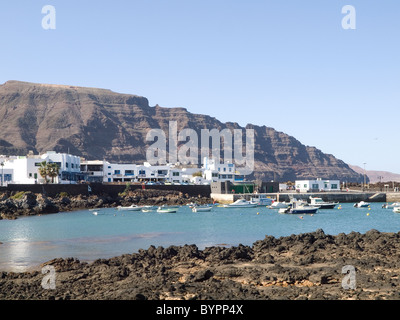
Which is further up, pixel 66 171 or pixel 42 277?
pixel 66 171

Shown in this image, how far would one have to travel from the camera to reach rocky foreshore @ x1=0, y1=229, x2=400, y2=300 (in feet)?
76.2

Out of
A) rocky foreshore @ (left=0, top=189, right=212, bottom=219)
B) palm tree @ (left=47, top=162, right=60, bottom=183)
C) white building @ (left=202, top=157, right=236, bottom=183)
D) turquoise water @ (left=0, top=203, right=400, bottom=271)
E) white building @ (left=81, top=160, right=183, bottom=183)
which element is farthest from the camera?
white building @ (left=202, top=157, right=236, bottom=183)

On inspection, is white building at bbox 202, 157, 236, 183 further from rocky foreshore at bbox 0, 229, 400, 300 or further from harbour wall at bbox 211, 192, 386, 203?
rocky foreshore at bbox 0, 229, 400, 300

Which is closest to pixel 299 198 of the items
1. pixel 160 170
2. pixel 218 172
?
pixel 218 172

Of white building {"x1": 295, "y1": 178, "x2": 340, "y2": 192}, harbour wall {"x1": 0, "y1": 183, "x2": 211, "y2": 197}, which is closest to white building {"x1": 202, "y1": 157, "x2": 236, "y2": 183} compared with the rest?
harbour wall {"x1": 0, "y1": 183, "x2": 211, "y2": 197}

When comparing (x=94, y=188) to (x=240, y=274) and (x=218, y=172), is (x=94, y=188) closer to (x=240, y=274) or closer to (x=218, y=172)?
(x=218, y=172)

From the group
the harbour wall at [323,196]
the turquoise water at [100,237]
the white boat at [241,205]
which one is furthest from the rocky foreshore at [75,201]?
the turquoise water at [100,237]

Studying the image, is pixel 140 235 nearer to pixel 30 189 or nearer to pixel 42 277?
pixel 42 277

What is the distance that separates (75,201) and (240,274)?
87.2m

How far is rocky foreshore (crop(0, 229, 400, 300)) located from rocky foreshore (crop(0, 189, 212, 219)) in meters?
57.7

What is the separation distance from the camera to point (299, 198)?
131 metres

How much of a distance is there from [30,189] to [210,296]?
95.3 m

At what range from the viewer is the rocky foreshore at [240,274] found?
76.2 feet
